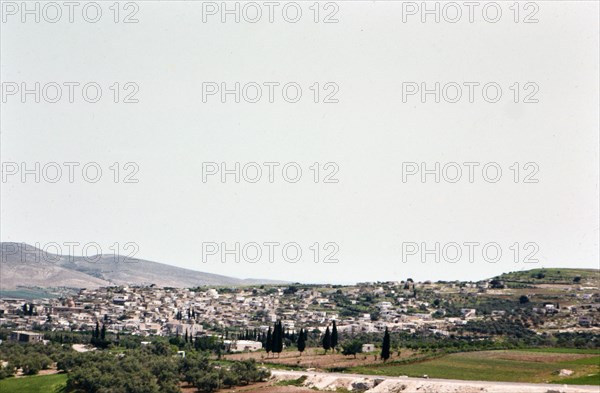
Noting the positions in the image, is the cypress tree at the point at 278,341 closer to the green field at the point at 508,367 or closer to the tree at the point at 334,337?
the tree at the point at 334,337

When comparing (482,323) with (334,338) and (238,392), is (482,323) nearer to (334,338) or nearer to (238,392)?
(334,338)

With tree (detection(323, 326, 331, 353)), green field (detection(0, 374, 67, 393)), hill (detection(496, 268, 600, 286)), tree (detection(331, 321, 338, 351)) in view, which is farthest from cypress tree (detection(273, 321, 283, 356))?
hill (detection(496, 268, 600, 286))

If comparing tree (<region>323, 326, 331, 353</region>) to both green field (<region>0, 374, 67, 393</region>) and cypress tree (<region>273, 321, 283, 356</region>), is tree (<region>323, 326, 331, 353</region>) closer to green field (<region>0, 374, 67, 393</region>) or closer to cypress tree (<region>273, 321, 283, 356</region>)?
cypress tree (<region>273, 321, 283, 356</region>)

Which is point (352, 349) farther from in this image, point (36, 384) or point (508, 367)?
point (36, 384)

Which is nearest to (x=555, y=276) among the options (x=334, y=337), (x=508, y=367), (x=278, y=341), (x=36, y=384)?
(x=334, y=337)

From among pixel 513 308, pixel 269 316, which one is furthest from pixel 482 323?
pixel 269 316

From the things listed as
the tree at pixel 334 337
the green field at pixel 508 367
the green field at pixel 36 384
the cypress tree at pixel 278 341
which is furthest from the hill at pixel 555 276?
the green field at pixel 36 384
